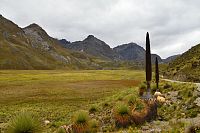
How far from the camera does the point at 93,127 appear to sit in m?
20.6

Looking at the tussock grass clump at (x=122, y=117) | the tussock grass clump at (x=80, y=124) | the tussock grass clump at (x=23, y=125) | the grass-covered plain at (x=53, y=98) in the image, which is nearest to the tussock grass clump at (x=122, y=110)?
the tussock grass clump at (x=122, y=117)

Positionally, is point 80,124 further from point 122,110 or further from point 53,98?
point 53,98

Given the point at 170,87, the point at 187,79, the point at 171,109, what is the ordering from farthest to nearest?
the point at 187,79 → the point at 170,87 → the point at 171,109

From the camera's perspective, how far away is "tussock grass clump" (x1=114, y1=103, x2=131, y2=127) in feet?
70.6

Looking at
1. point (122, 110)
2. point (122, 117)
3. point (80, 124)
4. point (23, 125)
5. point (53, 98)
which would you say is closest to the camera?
point (23, 125)

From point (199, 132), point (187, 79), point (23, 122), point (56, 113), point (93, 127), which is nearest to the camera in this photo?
point (199, 132)

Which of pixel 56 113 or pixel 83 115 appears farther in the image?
pixel 56 113

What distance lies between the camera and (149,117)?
75.7 ft

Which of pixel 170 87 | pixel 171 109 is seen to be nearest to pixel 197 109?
pixel 171 109

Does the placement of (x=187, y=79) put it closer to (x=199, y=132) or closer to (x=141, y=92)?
(x=141, y=92)

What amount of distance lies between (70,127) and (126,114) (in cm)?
413

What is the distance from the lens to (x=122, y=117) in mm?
21844

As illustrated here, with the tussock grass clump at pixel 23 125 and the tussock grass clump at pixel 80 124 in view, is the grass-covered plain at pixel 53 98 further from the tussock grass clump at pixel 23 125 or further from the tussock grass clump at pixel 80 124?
the tussock grass clump at pixel 23 125

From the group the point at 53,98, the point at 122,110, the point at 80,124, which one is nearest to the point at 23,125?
the point at 80,124
